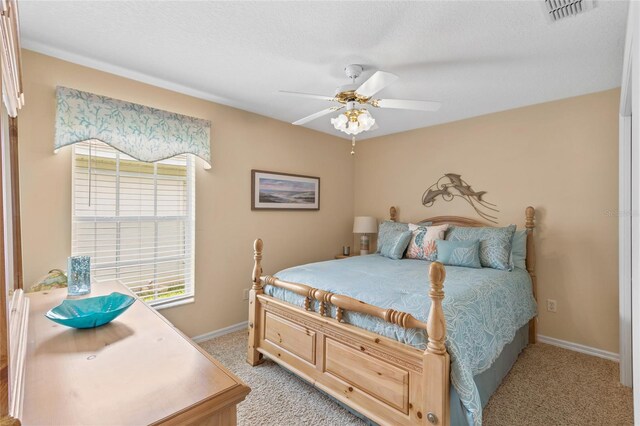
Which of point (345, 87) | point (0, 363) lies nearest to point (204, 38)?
point (345, 87)

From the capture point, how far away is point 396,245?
11.6ft

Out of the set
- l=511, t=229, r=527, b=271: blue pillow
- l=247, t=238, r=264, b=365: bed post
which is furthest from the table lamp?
l=247, t=238, r=264, b=365: bed post

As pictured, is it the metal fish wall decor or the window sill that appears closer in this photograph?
the window sill

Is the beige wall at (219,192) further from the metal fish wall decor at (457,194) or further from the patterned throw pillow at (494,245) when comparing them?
the patterned throw pillow at (494,245)

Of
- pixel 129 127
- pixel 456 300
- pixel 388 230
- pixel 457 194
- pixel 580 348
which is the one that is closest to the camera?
pixel 456 300

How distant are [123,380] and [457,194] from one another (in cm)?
368

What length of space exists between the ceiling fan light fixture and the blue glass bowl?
1754mm

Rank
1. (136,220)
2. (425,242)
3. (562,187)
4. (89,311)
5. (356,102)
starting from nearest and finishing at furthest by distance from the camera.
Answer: (89,311), (356,102), (136,220), (562,187), (425,242)

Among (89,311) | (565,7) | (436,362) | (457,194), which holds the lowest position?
(436,362)

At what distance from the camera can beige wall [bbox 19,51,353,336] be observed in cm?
227

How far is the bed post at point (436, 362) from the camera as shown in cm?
156

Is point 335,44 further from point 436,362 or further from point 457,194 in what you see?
point 457,194

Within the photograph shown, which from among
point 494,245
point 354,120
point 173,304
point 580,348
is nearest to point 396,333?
point 354,120

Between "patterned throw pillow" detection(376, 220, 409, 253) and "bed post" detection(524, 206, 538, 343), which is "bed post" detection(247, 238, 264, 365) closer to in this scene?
"patterned throw pillow" detection(376, 220, 409, 253)
